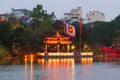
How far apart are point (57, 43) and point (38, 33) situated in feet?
10.9

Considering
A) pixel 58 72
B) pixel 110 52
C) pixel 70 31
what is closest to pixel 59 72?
pixel 58 72

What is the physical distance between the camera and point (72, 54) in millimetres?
70062

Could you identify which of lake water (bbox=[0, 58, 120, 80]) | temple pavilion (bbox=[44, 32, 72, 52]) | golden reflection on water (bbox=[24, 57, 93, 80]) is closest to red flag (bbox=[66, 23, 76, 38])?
temple pavilion (bbox=[44, 32, 72, 52])

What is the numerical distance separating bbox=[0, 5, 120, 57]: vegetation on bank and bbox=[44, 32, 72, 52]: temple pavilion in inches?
47.4

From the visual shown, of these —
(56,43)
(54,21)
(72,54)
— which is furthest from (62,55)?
(54,21)

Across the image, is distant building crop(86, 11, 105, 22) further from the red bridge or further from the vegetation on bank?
the red bridge

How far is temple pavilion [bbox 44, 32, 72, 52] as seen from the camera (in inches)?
2932

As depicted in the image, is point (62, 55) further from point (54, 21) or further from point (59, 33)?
point (54, 21)

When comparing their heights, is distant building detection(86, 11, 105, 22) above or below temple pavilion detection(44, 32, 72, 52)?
above

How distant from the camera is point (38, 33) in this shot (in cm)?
7544

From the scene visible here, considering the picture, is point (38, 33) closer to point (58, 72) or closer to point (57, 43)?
point (57, 43)

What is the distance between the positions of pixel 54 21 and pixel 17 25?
16824 mm

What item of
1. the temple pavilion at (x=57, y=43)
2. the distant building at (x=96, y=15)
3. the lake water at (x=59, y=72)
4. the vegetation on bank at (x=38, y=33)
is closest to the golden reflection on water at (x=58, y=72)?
the lake water at (x=59, y=72)

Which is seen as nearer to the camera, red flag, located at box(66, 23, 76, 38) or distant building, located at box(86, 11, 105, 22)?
red flag, located at box(66, 23, 76, 38)
